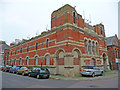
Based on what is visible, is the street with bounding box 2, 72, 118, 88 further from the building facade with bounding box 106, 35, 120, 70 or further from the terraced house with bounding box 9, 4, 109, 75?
the building facade with bounding box 106, 35, 120, 70

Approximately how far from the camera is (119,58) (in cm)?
3206

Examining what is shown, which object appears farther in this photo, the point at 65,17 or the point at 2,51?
the point at 2,51

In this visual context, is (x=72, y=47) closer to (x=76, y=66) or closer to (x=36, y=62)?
(x=76, y=66)

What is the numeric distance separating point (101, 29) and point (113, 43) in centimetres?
875

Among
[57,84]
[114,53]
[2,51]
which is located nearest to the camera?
[57,84]

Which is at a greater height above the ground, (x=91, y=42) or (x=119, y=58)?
(x=91, y=42)

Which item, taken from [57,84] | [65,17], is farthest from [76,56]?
[57,84]

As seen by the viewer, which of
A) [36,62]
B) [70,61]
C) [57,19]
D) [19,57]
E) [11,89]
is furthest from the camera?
[19,57]

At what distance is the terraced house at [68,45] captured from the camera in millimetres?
16016

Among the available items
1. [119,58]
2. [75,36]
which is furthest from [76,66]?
[119,58]

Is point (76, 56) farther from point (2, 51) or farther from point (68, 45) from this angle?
point (2, 51)

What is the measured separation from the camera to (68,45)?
15.5 m

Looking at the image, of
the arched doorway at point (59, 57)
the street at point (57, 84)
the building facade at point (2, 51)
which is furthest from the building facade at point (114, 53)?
the building facade at point (2, 51)

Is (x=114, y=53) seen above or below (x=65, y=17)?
below
